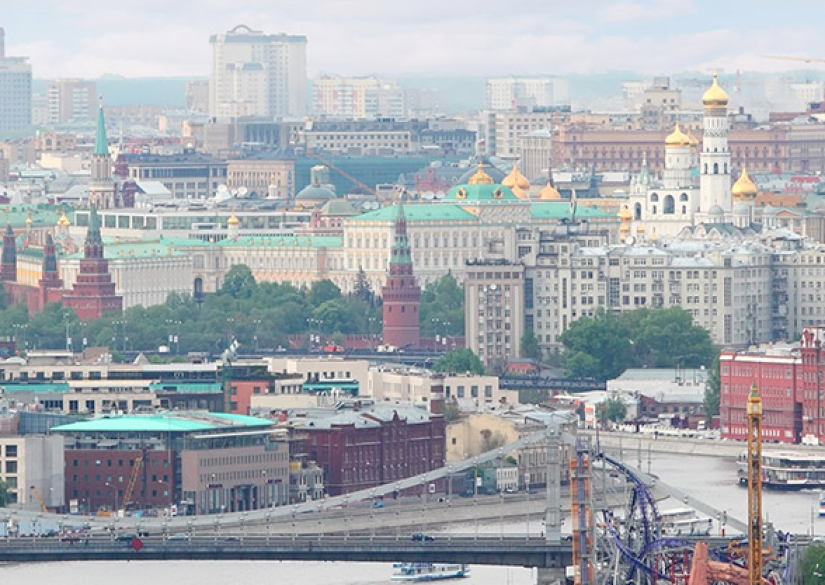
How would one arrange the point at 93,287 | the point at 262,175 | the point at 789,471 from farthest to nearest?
1. the point at 262,175
2. the point at 93,287
3. the point at 789,471

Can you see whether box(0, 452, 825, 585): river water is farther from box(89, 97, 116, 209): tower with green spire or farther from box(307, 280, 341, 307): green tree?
box(89, 97, 116, 209): tower with green spire

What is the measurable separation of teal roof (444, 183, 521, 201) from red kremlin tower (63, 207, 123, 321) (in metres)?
14.6

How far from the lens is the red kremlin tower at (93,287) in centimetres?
11644

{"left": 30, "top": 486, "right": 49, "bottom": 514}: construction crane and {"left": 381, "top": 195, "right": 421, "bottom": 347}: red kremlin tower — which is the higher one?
{"left": 381, "top": 195, "right": 421, "bottom": 347}: red kremlin tower

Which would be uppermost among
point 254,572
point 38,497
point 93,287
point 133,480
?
point 93,287

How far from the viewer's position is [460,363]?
339 feet

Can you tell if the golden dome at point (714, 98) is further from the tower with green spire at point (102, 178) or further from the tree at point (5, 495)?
the tree at point (5, 495)

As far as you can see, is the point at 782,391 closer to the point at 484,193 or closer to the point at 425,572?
the point at 425,572

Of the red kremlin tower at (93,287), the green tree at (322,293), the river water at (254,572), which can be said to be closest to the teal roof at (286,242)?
the green tree at (322,293)

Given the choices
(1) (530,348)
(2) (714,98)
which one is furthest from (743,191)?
(1) (530,348)

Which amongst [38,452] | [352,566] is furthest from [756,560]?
[38,452]

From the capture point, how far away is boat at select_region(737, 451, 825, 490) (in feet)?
277

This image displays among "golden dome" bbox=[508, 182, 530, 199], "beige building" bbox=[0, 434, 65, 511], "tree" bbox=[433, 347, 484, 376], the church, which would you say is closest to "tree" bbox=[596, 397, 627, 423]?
"tree" bbox=[433, 347, 484, 376]

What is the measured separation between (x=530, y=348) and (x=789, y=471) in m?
23.5
